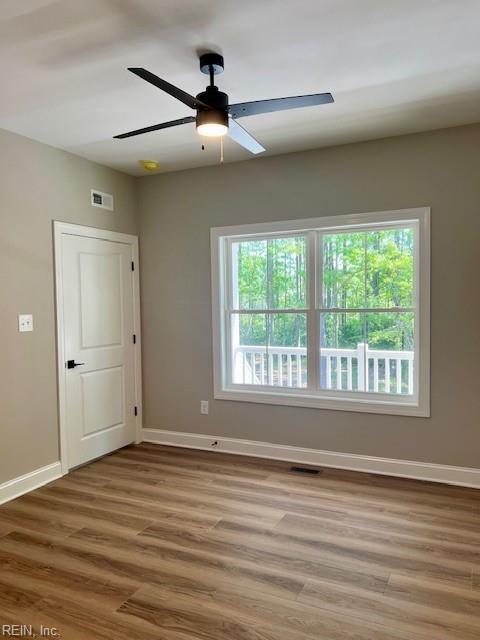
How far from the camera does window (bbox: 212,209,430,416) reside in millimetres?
3682

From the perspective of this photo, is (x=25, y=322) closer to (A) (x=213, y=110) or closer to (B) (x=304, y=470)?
(A) (x=213, y=110)

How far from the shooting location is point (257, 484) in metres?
3.56

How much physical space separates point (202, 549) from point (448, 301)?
249cm

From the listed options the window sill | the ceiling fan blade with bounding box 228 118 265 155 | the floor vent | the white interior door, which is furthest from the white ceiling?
the floor vent

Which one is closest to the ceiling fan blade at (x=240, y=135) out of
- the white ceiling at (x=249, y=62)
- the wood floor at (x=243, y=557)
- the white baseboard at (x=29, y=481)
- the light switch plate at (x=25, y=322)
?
the white ceiling at (x=249, y=62)

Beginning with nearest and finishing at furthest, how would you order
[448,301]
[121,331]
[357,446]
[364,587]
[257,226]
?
[364,587]
[448,301]
[357,446]
[257,226]
[121,331]

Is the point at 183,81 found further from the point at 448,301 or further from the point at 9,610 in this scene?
the point at 9,610

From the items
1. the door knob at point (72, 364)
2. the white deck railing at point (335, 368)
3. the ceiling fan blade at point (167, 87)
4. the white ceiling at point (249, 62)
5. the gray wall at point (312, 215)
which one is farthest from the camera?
the door knob at point (72, 364)

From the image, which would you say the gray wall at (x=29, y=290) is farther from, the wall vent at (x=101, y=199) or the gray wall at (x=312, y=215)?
the gray wall at (x=312, y=215)

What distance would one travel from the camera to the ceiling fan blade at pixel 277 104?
2.10 m

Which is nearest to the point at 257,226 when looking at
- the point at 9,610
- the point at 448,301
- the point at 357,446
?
the point at 448,301

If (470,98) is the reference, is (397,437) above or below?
below

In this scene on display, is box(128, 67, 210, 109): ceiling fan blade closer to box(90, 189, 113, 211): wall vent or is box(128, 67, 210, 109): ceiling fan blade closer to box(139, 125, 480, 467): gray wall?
box(139, 125, 480, 467): gray wall

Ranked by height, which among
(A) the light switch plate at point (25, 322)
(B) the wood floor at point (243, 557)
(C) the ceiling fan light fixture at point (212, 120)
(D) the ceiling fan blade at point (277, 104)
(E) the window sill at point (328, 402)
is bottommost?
(B) the wood floor at point (243, 557)
